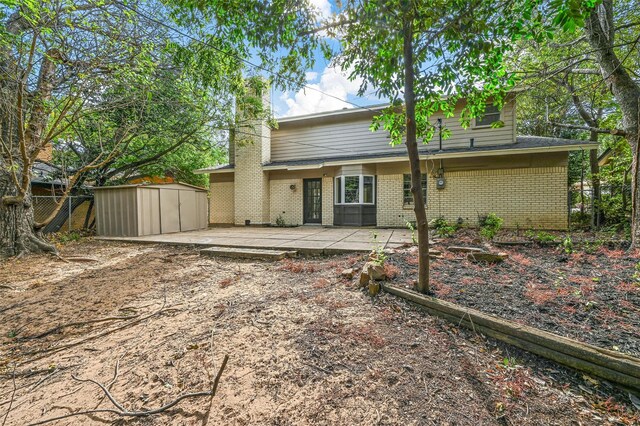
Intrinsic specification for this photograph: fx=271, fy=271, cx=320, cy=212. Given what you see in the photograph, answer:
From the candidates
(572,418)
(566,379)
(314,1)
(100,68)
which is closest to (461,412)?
(572,418)

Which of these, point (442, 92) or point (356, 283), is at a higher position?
point (442, 92)

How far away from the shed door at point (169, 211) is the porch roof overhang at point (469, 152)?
3.98m

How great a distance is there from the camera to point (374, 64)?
345cm

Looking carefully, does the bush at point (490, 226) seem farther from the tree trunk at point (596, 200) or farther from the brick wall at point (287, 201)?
the brick wall at point (287, 201)

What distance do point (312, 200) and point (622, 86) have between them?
978 cm

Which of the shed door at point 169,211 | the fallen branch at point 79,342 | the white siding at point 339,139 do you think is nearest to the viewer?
the fallen branch at point 79,342

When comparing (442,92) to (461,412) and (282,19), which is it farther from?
(461,412)

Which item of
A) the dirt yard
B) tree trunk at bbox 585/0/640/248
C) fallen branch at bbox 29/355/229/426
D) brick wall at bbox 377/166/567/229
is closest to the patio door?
brick wall at bbox 377/166/567/229

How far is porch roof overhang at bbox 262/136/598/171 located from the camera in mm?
8344

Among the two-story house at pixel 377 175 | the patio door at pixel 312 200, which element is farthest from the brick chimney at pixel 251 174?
the patio door at pixel 312 200

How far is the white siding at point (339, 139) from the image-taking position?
1072 centimetres

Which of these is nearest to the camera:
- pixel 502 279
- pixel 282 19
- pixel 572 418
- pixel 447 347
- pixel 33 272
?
pixel 572 418

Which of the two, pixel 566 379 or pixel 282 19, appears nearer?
pixel 566 379

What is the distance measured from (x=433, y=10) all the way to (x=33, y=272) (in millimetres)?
7908
